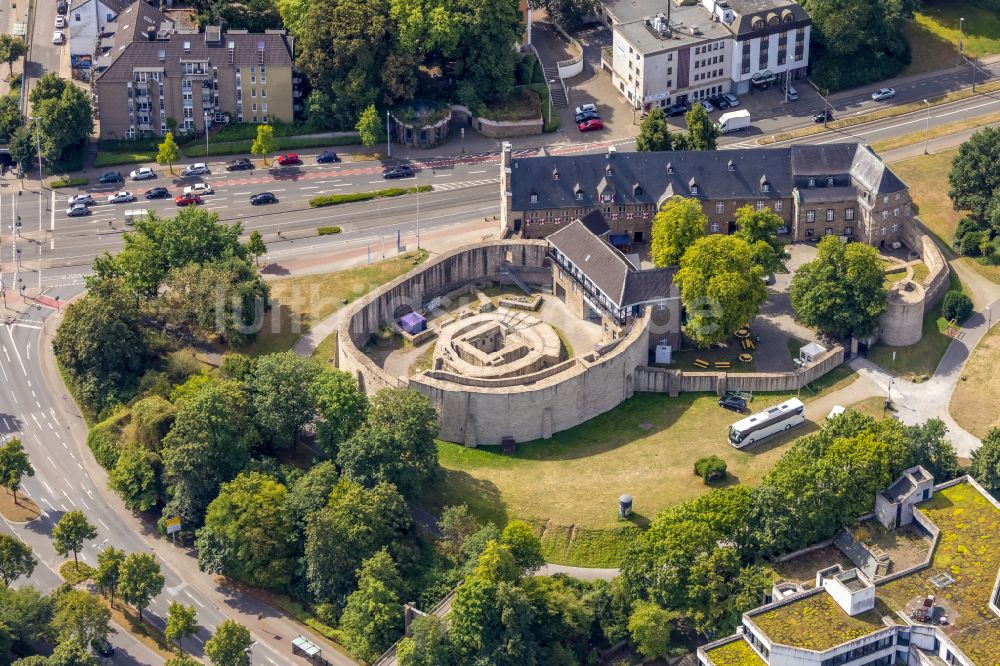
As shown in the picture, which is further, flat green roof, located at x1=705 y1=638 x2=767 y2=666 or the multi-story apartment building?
flat green roof, located at x1=705 y1=638 x2=767 y2=666

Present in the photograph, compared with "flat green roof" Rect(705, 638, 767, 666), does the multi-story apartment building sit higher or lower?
higher

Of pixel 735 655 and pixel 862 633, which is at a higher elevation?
pixel 862 633

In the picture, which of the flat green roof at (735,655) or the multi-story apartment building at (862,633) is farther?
the flat green roof at (735,655)

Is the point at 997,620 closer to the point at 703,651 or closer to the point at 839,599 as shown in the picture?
the point at 839,599

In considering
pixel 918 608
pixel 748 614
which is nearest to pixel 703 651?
pixel 748 614

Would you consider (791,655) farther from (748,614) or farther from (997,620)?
(997,620)

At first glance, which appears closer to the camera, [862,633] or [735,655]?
[862,633]
